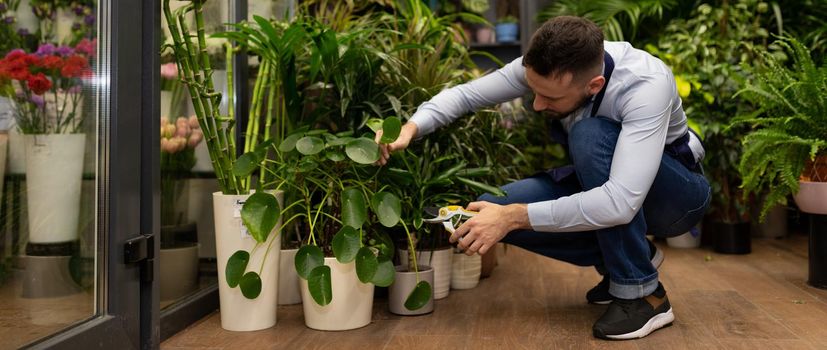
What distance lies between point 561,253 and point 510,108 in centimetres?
139

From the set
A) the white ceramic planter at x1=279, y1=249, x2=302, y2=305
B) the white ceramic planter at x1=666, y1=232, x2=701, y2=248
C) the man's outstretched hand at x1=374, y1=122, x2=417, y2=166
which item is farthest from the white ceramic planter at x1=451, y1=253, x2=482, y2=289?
the white ceramic planter at x1=666, y1=232, x2=701, y2=248

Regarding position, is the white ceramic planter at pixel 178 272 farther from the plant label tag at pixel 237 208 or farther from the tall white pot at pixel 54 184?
the tall white pot at pixel 54 184

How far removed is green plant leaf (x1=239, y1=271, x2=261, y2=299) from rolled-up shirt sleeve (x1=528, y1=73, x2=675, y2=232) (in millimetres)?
733

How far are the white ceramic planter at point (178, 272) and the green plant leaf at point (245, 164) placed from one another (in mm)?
378

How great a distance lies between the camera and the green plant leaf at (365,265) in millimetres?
1809

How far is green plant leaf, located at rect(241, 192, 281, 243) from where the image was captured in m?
1.77

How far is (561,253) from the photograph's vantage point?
82.4 inches

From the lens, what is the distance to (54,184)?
1555 mm

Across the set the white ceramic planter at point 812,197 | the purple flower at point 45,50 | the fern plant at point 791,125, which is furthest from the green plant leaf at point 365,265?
the white ceramic planter at point 812,197

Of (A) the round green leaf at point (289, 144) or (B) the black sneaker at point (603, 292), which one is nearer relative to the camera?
(A) the round green leaf at point (289, 144)

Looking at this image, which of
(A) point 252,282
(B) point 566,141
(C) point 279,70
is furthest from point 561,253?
(C) point 279,70

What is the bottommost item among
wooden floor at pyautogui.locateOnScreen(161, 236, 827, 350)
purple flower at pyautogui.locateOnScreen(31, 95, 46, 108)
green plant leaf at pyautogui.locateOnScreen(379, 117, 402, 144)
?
wooden floor at pyautogui.locateOnScreen(161, 236, 827, 350)

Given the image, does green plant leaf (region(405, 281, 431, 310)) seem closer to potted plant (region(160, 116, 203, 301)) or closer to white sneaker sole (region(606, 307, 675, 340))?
white sneaker sole (region(606, 307, 675, 340))

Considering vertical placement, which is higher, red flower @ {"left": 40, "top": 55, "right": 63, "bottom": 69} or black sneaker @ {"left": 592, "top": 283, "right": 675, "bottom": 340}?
red flower @ {"left": 40, "top": 55, "right": 63, "bottom": 69}
